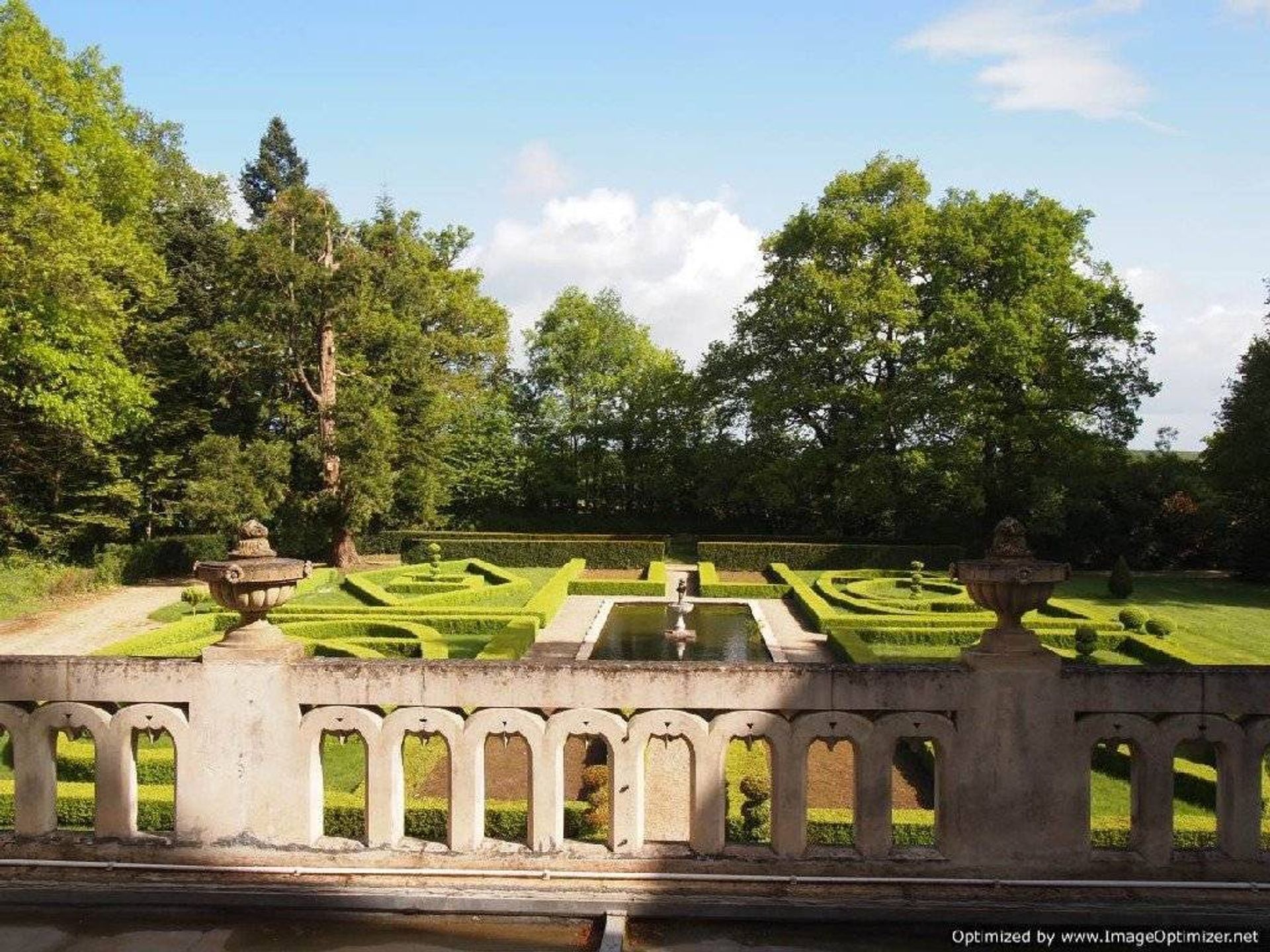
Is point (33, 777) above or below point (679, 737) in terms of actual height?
below

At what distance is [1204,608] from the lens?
27.1 m

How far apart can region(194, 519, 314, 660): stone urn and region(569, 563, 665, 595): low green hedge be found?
945 inches

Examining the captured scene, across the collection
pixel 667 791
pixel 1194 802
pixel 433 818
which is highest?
pixel 433 818

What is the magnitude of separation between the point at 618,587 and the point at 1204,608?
17491mm

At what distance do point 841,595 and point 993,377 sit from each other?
15.2m

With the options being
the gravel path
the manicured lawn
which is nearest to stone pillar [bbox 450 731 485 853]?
the manicured lawn

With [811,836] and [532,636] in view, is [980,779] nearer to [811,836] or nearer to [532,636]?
[811,836]

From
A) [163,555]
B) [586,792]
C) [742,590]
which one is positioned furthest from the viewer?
[163,555]

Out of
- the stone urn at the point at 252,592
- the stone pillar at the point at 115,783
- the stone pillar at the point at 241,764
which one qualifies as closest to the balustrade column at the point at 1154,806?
the stone pillar at the point at 241,764

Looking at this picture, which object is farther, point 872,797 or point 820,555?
point 820,555

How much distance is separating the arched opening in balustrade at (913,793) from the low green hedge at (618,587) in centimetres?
1593

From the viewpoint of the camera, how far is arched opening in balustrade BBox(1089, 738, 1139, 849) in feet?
28.9

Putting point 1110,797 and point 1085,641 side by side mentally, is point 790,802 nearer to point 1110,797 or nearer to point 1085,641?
point 1110,797

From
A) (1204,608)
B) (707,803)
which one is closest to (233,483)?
(707,803)
